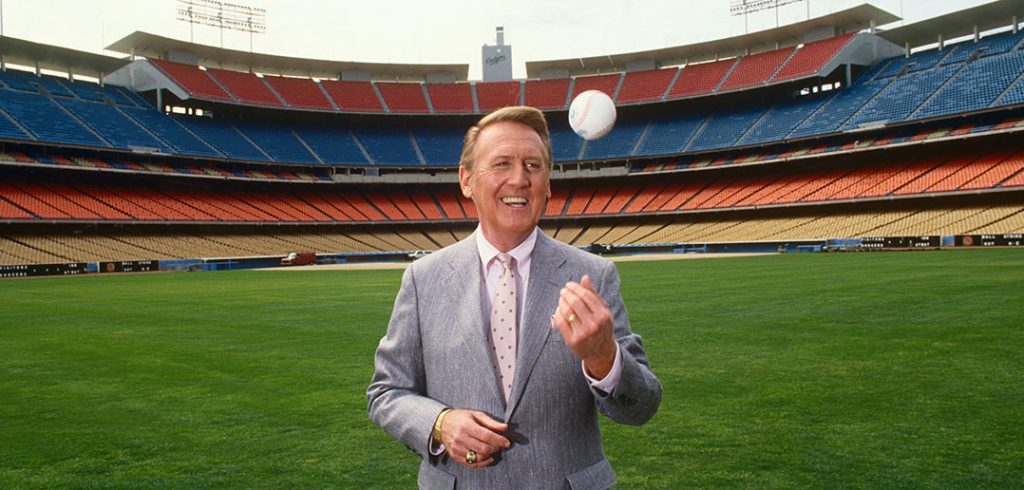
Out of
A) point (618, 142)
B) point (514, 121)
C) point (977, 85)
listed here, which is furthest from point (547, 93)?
point (514, 121)

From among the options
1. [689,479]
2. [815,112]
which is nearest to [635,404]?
[689,479]

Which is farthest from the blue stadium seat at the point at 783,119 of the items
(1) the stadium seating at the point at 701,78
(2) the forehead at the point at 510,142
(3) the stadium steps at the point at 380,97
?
(2) the forehead at the point at 510,142

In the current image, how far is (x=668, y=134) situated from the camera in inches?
2606

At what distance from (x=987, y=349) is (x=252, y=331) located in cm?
1094

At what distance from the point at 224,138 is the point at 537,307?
64.6 metres

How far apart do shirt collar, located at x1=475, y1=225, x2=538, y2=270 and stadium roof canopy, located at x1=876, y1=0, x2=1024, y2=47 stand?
6346 cm

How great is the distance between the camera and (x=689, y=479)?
4691 millimetres

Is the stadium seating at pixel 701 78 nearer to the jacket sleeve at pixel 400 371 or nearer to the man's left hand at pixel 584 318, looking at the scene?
the jacket sleeve at pixel 400 371

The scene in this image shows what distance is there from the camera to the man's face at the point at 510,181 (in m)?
2.60

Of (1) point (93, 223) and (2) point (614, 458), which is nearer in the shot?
(2) point (614, 458)

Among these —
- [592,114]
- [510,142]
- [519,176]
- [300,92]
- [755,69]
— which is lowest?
[519,176]

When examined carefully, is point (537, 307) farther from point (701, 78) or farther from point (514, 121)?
point (701, 78)

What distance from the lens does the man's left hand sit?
212cm

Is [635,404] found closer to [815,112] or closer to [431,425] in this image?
[431,425]
